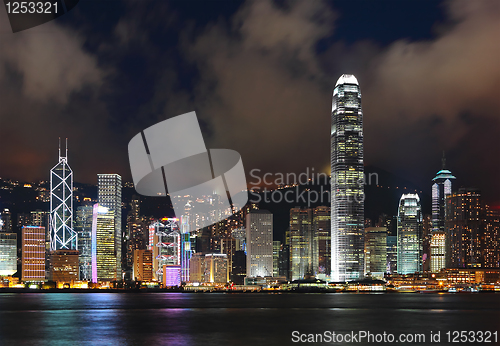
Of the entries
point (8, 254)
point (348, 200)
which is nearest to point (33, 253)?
point (8, 254)

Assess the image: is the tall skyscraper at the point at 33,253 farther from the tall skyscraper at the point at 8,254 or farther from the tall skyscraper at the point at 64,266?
the tall skyscraper at the point at 64,266

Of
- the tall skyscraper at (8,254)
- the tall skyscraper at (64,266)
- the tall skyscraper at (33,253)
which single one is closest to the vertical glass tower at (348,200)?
the tall skyscraper at (64,266)

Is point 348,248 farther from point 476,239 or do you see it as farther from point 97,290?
A: point 97,290

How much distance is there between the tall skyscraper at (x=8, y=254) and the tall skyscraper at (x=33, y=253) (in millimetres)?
4620

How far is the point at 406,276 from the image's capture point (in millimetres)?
191375

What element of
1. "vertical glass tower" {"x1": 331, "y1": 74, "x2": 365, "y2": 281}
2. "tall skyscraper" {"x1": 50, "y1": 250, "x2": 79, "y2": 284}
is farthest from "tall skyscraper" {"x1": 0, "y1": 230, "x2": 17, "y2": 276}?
"vertical glass tower" {"x1": 331, "y1": 74, "x2": 365, "y2": 281}

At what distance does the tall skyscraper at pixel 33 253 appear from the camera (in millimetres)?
188125

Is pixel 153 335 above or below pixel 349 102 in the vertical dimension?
below

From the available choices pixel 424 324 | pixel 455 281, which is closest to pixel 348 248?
pixel 455 281

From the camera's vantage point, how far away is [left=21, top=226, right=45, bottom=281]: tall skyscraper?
18812 centimetres

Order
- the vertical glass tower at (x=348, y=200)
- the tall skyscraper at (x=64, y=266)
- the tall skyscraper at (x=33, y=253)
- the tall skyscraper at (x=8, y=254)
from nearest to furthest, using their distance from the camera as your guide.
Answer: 1. the tall skyscraper at (x=64, y=266)
2. the tall skyscraper at (x=33, y=253)
3. the tall skyscraper at (x=8, y=254)
4. the vertical glass tower at (x=348, y=200)

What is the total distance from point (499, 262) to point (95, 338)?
574 feet

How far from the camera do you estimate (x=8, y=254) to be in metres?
191

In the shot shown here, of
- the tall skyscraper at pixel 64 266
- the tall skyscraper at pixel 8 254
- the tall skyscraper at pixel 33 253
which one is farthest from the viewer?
the tall skyscraper at pixel 8 254
